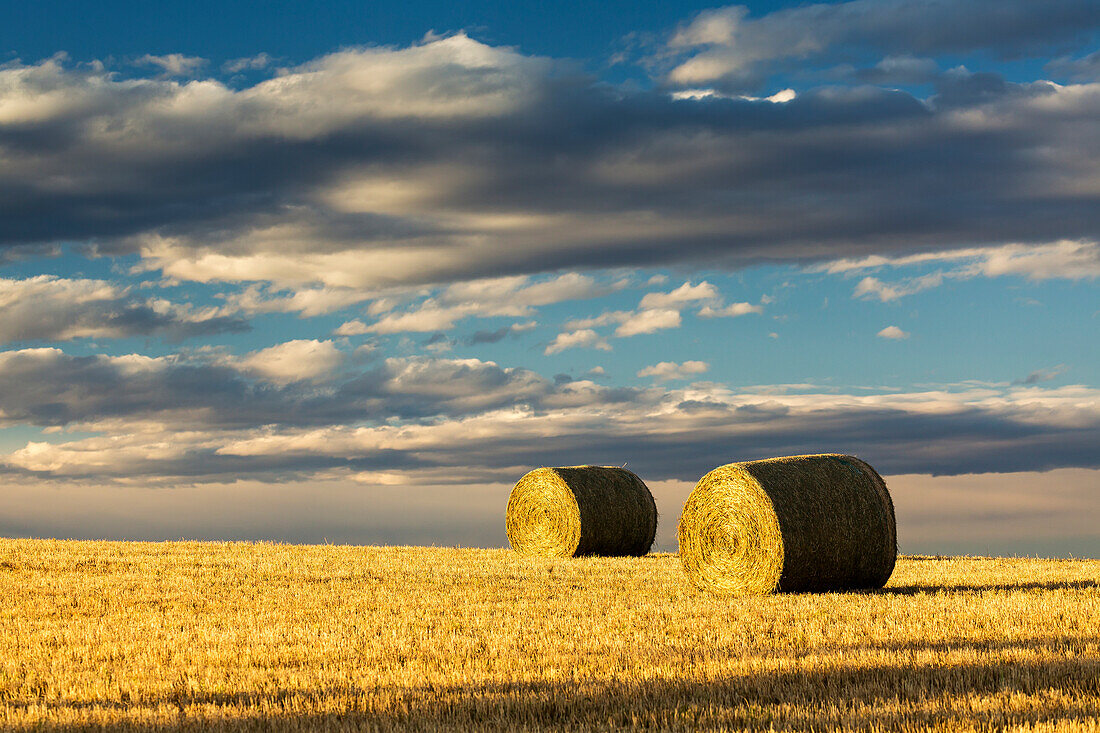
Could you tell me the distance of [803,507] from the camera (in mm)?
17812

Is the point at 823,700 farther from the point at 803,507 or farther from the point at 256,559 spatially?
the point at 256,559

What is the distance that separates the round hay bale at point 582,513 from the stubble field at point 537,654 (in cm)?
681

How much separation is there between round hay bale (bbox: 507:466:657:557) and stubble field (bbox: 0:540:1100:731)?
6.81 meters

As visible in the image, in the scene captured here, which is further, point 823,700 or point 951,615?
point 951,615

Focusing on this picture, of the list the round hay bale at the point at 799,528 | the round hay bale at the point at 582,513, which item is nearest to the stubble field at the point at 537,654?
the round hay bale at the point at 799,528

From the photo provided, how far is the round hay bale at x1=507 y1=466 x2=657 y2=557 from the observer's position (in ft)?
88.7

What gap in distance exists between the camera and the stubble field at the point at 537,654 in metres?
8.70

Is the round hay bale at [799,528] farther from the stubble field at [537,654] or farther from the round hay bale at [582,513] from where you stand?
the round hay bale at [582,513]

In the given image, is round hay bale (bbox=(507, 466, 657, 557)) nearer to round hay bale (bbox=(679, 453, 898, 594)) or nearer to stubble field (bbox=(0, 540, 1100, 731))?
stubble field (bbox=(0, 540, 1100, 731))

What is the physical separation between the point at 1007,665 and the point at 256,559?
17481 millimetres

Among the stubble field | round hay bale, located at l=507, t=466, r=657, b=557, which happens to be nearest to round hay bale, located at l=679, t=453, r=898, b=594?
the stubble field

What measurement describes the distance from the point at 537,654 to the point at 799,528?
24.9 feet

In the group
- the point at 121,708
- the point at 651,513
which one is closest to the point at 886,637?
the point at 121,708

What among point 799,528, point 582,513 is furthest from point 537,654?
point 582,513
